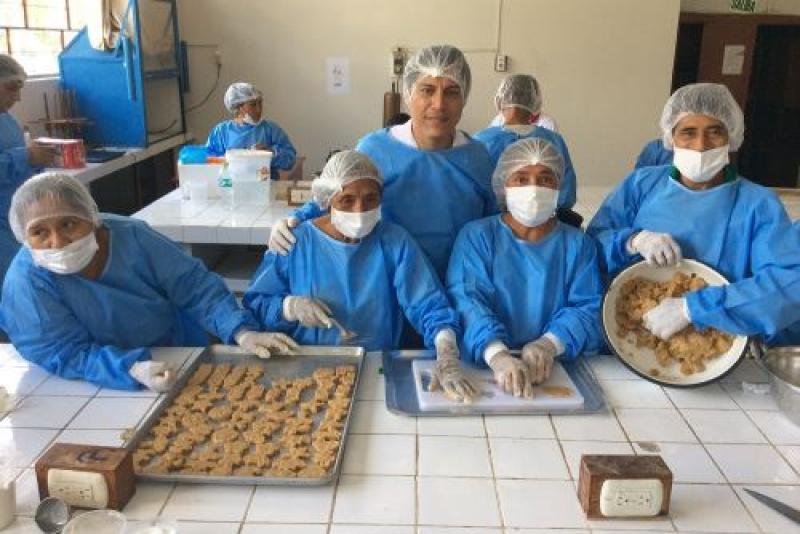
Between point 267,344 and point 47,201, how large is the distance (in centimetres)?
62

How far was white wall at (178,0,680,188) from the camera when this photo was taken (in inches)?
195

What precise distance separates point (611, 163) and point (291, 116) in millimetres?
2450

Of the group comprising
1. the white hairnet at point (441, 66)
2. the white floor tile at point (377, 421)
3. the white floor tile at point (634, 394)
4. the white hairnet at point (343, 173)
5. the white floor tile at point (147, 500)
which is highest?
the white hairnet at point (441, 66)

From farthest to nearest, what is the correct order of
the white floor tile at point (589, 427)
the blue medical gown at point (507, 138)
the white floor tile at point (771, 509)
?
the blue medical gown at point (507, 138) < the white floor tile at point (589, 427) < the white floor tile at point (771, 509)

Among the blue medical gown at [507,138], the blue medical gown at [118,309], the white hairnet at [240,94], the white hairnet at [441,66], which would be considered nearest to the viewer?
the blue medical gown at [118,309]

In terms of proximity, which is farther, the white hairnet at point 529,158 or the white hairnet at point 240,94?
the white hairnet at point 240,94

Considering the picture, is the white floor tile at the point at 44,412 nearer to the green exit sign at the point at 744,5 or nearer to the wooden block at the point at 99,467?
the wooden block at the point at 99,467

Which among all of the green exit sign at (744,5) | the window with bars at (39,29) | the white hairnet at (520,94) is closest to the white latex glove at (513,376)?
the white hairnet at (520,94)

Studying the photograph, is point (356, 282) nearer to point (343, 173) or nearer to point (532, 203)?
point (343, 173)

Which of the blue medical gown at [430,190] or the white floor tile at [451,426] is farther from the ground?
the blue medical gown at [430,190]

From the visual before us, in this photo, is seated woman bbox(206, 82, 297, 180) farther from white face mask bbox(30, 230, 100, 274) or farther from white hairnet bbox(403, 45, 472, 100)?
white face mask bbox(30, 230, 100, 274)

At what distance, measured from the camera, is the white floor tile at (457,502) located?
3.92 ft

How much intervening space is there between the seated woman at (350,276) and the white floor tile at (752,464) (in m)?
0.71

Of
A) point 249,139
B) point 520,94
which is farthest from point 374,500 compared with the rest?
point 249,139
